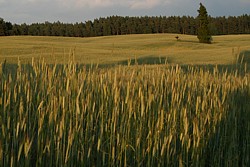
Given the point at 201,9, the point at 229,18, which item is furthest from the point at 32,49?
the point at 229,18

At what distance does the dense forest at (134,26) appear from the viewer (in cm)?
5409

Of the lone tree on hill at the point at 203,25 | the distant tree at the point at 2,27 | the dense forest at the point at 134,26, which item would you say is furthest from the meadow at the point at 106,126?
the dense forest at the point at 134,26

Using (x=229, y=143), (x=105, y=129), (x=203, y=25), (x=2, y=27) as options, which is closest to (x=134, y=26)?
(x=2, y=27)

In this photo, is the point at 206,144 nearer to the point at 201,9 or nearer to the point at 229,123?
the point at 229,123

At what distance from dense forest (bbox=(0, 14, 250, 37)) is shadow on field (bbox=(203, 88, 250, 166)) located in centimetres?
5123

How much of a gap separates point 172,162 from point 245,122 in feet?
3.39

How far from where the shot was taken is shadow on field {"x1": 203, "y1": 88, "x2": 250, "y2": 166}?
2.52 meters

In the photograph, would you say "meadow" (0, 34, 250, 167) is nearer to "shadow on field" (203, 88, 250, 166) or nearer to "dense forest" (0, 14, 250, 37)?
"shadow on field" (203, 88, 250, 166)

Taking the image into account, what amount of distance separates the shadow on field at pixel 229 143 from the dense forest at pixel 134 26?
51233 millimetres

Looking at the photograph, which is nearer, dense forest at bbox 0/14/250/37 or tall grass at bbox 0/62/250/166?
tall grass at bbox 0/62/250/166

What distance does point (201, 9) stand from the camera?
2734 centimetres

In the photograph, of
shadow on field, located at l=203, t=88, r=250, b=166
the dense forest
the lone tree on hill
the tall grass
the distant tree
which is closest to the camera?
the tall grass

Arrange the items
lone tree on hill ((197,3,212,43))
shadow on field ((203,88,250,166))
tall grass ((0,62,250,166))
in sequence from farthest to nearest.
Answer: lone tree on hill ((197,3,212,43)) → shadow on field ((203,88,250,166)) → tall grass ((0,62,250,166))

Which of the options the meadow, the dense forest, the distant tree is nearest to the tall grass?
the meadow
